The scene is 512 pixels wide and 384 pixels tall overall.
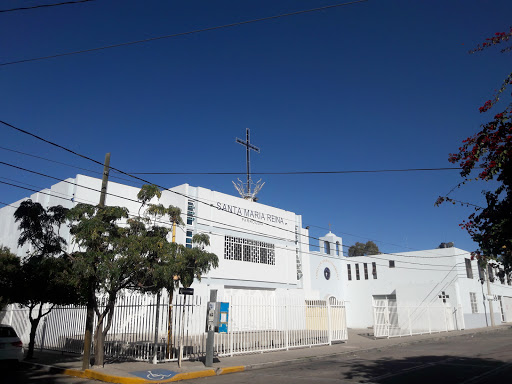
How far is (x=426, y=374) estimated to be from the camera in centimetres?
1072

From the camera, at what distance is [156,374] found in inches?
436

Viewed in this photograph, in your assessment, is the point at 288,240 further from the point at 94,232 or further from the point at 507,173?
the point at 507,173

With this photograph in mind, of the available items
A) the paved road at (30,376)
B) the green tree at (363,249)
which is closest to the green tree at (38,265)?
the paved road at (30,376)

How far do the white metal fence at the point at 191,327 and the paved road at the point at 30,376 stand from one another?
245 centimetres

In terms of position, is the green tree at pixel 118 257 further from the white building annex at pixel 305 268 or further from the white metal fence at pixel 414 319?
the white metal fence at pixel 414 319

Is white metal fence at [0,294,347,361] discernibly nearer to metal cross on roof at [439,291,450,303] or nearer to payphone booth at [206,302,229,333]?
payphone booth at [206,302,229,333]

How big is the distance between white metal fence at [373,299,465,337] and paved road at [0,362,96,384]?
17.1m

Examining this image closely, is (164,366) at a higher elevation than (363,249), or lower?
lower

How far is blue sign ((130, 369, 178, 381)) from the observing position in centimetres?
1069

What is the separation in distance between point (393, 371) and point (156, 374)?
6.39 meters

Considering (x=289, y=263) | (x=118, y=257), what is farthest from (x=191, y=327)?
(x=289, y=263)

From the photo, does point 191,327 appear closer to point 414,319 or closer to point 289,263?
point 414,319

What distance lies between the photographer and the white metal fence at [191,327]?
14.1 meters

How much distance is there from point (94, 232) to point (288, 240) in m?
24.2
